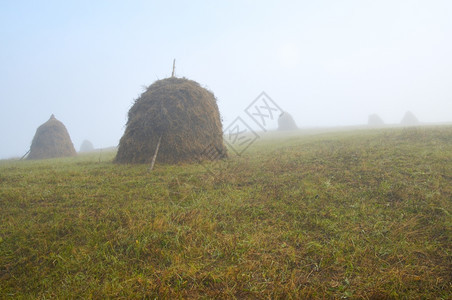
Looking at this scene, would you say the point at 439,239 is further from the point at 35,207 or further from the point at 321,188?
the point at 35,207

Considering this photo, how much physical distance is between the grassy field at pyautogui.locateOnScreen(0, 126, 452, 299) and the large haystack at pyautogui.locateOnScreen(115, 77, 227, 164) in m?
2.80

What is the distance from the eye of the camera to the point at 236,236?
369 cm

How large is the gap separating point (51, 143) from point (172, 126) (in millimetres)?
15000

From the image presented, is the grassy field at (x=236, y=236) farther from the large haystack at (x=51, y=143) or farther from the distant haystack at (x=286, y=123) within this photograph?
the distant haystack at (x=286, y=123)

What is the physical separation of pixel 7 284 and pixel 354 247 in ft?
15.1

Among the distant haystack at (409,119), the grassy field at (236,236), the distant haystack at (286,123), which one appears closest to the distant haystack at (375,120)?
the distant haystack at (409,119)

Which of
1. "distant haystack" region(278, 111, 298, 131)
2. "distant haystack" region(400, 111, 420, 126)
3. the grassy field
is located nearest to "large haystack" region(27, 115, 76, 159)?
the grassy field

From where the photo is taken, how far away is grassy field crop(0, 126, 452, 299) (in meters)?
2.71

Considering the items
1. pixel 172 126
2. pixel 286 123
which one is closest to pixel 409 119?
pixel 286 123

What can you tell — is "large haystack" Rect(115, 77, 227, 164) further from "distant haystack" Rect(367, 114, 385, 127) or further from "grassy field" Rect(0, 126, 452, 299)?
"distant haystack" Rect(367, 114, 385, 127)

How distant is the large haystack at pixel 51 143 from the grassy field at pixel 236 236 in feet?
46.4

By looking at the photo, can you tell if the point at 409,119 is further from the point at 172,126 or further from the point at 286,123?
the point at 172,126

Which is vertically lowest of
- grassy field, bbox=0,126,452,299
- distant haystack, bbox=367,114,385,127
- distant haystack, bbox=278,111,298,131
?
grassy field, bbox=0,126,452,299

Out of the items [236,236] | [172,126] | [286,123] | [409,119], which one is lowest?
[236,236]
